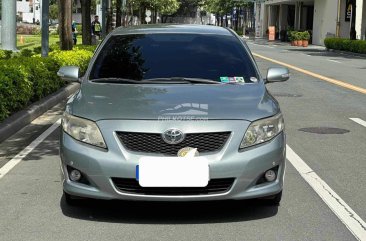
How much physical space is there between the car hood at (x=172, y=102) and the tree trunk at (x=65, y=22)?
45.4ft

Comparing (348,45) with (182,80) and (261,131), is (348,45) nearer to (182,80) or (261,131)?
(182,80)

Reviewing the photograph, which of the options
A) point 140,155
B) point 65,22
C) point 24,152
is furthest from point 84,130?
point 65,22

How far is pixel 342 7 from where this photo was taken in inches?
2188

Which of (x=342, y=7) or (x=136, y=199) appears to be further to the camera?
(x=342, y=7)

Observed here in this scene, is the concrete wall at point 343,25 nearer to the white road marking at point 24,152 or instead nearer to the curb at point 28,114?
the curb at point 28,114

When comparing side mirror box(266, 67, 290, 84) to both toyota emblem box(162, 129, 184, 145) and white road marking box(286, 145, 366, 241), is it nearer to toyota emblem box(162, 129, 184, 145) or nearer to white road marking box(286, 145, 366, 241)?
white road marking box(286, 145, 366, 241)

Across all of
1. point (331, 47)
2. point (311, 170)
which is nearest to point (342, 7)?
point (331, 47)

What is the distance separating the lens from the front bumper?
461 centimetres

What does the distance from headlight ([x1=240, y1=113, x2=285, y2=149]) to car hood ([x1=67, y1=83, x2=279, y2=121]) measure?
0.19ft

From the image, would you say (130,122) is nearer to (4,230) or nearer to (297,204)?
(4,230)

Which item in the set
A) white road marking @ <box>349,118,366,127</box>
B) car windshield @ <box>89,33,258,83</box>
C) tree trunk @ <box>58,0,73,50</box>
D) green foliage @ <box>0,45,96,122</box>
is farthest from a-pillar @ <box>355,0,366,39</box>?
car windshield @ <box>89,33,258,83</box>

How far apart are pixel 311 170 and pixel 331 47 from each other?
4113cm

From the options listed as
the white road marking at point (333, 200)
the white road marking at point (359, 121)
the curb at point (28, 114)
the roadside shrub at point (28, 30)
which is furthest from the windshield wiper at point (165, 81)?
the roadside shrub at point (28, 30)

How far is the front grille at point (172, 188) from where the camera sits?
4.68m
